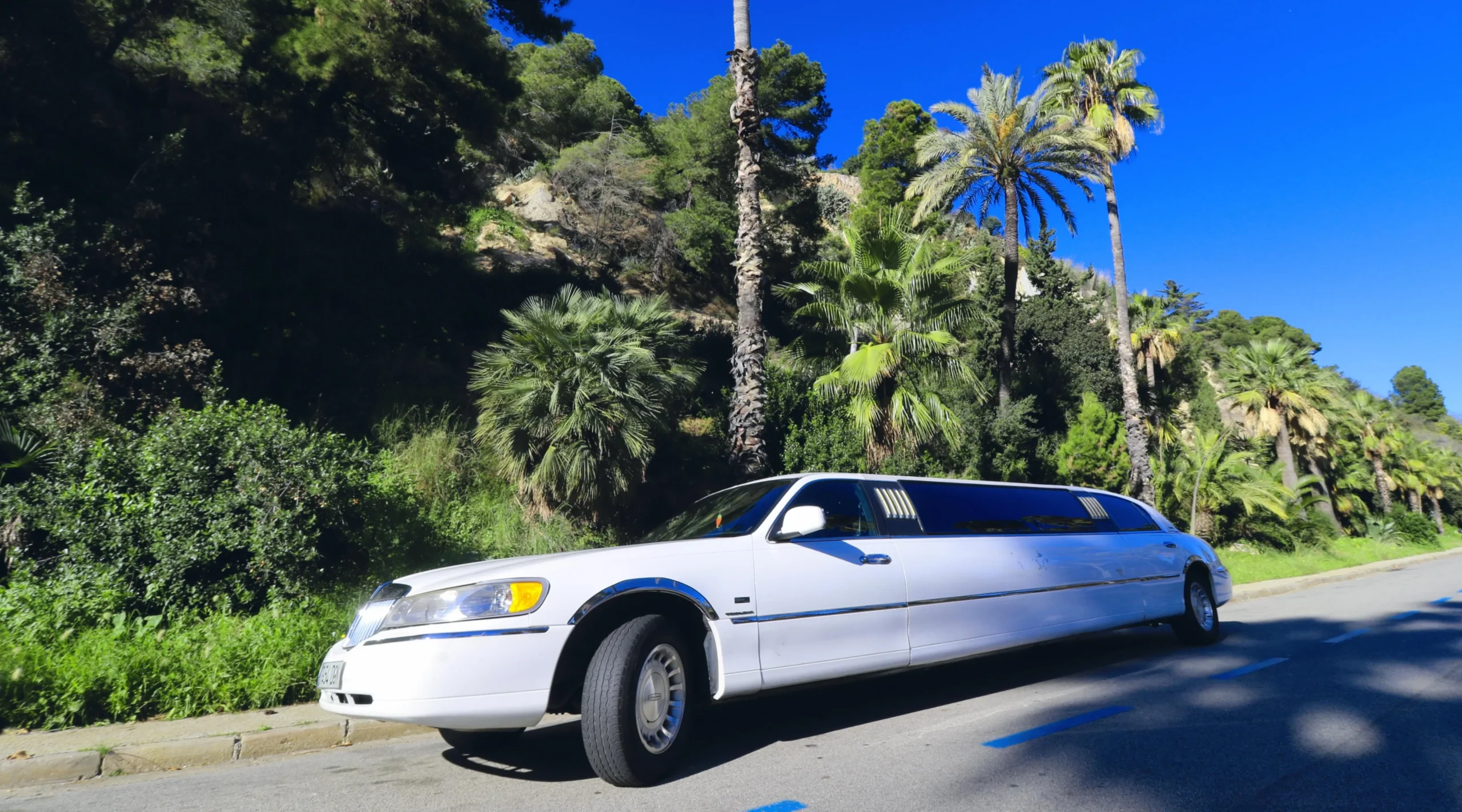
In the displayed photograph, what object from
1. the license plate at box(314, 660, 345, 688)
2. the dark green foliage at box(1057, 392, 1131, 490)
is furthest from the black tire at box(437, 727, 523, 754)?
A: the dark green foliage at box(1057, 392, 1131, 490)

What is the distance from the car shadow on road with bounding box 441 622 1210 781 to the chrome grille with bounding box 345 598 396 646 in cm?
102

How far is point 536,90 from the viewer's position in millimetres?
35094

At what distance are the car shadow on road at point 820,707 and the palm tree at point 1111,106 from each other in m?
17.1

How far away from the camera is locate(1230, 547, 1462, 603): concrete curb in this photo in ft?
46.3

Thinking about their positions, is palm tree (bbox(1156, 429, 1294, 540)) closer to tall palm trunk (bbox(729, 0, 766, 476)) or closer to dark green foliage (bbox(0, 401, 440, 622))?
tall palm trunk (bbox(729, 0, 766, 476))

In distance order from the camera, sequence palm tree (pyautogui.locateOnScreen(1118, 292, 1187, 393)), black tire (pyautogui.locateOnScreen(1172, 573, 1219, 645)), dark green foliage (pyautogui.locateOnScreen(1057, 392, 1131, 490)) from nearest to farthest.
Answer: black tire (pyautogui.locateOnScreen(1172, 573, 1219, 645)), dark green foliage (pyautogui.locateOnScreen(1057, 392, 1131, 490)), palm tree (pyautogui.locateOnScreen(1118, 292, 1187, 393))

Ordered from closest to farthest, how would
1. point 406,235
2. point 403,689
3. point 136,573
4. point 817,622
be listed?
point 403,689 < point 817,622 < point 136,573 < point 406,235

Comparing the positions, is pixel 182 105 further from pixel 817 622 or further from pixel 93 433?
pixel 817 622

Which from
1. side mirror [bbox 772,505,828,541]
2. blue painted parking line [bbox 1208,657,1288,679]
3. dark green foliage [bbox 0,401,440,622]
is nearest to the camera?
side mirror [bbox 772,505,828,541]

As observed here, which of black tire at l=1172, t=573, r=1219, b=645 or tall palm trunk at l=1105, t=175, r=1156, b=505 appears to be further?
tall palm trunk at l=1105, t=175, r=1156, b=505

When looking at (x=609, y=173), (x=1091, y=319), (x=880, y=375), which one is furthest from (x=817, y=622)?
(x=1091, y=319)

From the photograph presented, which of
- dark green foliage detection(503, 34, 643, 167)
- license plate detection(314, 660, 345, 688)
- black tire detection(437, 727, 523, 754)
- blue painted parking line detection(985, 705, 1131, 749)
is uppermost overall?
dark green foliage detection(503, 34, 643, 167)

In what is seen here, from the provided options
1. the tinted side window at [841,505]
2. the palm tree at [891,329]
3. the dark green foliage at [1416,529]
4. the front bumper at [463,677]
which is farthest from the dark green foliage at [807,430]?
the dark green foliage at [1416,529]

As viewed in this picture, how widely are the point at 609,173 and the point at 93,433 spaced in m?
24.0
